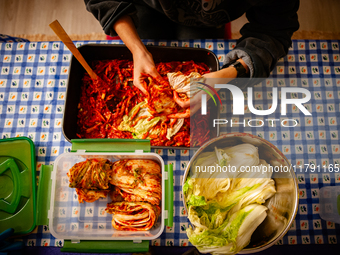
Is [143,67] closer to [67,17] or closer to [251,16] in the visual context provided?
[251,16]

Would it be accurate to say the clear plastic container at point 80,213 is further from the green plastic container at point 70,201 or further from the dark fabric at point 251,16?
the dark fabric at point 251,16

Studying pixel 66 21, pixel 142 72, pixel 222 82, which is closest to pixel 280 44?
pixel 222 82

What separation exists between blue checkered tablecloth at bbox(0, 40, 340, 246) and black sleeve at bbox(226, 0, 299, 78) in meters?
0.19

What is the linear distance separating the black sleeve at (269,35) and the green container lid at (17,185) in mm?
1301

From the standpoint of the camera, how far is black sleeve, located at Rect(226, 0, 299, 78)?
1.12m

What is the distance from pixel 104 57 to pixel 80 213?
917mm

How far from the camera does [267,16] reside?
1.16m

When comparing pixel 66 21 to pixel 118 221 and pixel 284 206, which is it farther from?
pixel 284 206

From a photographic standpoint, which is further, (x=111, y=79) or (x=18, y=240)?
(x=111, y=79)

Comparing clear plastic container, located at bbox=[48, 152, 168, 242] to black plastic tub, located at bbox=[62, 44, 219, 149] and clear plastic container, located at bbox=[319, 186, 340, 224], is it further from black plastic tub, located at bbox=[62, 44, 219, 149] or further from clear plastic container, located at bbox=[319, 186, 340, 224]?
clear plastic container, located at bbox=[319, 186, 340, 224]

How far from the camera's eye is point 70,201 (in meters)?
1.16

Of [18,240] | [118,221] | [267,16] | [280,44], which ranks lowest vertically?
[18,240]

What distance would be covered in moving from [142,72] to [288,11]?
86 cm

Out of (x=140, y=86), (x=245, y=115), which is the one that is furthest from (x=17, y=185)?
(x=245, y=115)
